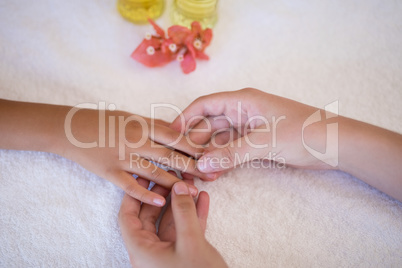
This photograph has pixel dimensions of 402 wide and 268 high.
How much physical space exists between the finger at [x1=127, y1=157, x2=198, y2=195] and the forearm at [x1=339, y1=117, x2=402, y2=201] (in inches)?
12.3

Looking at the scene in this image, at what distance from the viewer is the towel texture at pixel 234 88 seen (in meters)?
0.62

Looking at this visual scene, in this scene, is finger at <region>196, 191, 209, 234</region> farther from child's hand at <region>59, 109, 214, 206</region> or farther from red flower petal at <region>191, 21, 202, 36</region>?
red flower petal at <region>191, 21, 202, 36</region>

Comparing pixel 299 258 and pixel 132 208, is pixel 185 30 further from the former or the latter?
pixel 299 258

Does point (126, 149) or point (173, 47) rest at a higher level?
point (173, 47)

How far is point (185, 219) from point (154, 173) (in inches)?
6.1

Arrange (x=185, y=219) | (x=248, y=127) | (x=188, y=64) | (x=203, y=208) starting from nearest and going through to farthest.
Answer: (x=185, y=219), (x=203, y=208), (x=248, y=127), (x=188, y=64)

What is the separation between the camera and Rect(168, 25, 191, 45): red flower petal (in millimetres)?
835

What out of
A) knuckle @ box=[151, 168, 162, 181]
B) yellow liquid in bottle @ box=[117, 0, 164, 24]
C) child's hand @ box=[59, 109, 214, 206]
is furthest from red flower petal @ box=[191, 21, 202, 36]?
knuckle @ box=[151, 168, 162, 181]

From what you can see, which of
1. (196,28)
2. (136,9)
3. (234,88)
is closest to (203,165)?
(234,88)

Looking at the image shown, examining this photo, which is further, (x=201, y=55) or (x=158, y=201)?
(x=201, y=55)

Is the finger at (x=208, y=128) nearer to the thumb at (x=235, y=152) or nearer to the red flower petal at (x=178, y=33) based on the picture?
the thumb at (x=235, y=152)

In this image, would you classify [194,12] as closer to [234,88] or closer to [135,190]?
[234,88]

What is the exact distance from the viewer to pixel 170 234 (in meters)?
0.60

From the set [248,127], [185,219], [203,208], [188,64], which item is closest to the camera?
[185,219]
